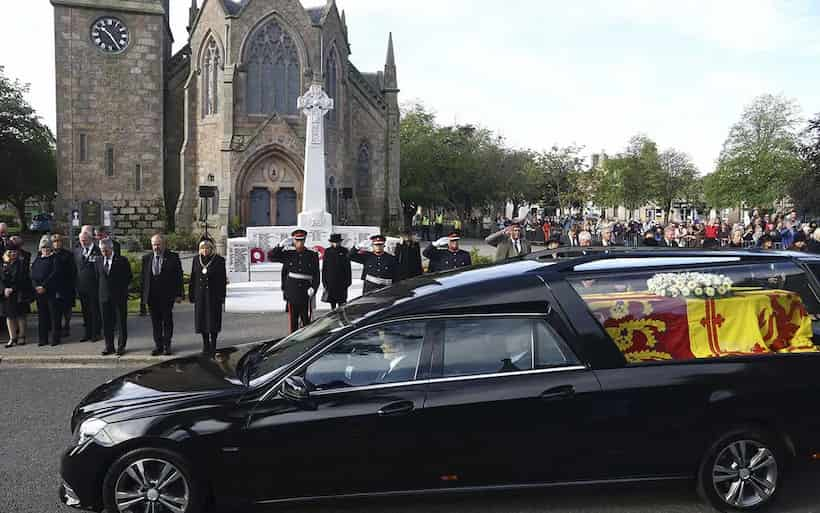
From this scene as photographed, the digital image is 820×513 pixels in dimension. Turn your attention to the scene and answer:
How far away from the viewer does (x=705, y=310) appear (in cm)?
493

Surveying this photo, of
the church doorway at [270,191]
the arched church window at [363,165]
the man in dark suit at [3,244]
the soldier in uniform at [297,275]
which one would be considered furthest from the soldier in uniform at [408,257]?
the arched church window at [363,165]

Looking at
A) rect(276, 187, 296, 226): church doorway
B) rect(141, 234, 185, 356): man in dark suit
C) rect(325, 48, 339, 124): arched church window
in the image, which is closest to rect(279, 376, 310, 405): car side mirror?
rect(141, 234, 185, 356): man in dark suit

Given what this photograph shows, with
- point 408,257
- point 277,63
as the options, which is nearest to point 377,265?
point 408,257

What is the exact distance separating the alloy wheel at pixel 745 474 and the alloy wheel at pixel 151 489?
3.45 meters

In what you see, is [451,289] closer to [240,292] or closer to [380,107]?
[240,292]

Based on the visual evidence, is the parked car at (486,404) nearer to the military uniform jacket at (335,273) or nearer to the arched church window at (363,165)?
the military uniform jacket at (335,273)

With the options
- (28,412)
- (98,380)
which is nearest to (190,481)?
(28,412)

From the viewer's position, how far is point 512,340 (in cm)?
451

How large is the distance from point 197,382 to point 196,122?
111 feet

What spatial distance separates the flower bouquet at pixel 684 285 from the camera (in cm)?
Result: 493

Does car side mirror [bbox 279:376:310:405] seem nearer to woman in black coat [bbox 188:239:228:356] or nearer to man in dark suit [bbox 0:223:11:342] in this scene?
woman in black coat [bbox 188:239:228:356]

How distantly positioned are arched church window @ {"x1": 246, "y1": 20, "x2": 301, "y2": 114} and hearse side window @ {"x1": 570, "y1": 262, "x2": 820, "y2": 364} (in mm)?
32634

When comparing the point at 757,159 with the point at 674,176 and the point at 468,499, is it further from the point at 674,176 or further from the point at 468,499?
the point at 468,499

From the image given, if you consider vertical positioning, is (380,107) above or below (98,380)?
above
